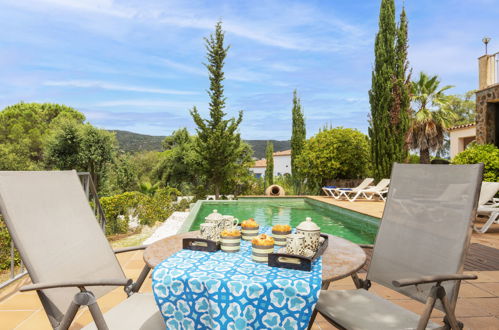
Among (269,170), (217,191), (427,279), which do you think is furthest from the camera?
(269,170)

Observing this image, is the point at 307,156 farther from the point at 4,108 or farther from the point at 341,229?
the point at 4,108

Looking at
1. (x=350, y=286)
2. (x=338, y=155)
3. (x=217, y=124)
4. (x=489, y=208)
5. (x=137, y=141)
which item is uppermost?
(x=137, y=141)

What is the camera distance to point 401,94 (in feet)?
46.9

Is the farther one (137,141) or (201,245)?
(137,141)

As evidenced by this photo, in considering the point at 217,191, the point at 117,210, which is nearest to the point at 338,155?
the point at 217,191

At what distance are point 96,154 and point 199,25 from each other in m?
9.67

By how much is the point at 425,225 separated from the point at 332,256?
0.55m


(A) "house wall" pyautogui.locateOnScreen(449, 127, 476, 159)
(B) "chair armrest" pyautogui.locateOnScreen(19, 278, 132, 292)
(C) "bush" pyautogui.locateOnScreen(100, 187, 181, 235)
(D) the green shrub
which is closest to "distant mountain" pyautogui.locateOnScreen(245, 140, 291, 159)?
(A) "house wall" pyautogui.locateOnScreen(449, 127, 476, 159)

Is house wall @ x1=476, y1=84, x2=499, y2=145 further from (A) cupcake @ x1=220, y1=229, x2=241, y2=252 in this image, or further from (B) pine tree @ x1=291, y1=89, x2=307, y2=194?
(A) cupcake @ x1=220, y1=229, x2=241, y2=252

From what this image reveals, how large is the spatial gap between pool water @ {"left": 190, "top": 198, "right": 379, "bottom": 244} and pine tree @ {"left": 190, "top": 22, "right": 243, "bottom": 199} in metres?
4.24

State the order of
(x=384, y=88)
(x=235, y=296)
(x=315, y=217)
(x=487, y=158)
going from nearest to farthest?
1. (x=235, y=296)
2. (x=487, y=158)
3. (x=315, y=217)
4. (x=384, y=88)

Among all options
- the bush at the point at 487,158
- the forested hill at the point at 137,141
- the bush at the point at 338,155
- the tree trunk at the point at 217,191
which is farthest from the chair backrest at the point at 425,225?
the forested hill at the point at 137,141

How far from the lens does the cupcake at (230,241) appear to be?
1.75 meters

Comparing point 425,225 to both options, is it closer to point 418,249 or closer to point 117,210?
point 418,249
